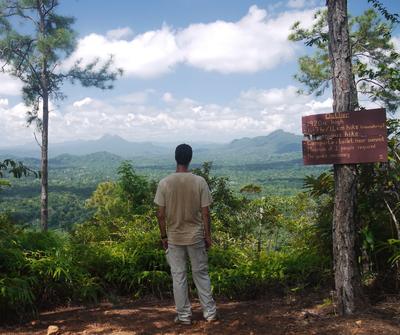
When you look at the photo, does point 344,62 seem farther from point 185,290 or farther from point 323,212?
point 185,290

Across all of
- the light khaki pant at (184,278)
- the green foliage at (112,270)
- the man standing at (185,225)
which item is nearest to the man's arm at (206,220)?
the man standing at (185,225)

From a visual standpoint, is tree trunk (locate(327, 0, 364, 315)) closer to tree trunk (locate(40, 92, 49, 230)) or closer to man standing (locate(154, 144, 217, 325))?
man standing (locate(154, 144, 217, 325))

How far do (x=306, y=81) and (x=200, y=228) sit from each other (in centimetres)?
1695

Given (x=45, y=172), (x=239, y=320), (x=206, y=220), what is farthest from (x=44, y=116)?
(x=239, y=320)

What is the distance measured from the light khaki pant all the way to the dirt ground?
14cm

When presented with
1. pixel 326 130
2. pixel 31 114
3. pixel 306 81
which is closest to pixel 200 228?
pixel 326 130

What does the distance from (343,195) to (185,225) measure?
1.57m

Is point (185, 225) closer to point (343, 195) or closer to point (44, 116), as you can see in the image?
point (343, 195)

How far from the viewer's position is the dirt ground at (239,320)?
12.1 ft

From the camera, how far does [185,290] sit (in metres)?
4.11

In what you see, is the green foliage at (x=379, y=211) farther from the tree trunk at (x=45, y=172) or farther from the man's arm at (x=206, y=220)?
the tree trunk at (x=45, y=172)

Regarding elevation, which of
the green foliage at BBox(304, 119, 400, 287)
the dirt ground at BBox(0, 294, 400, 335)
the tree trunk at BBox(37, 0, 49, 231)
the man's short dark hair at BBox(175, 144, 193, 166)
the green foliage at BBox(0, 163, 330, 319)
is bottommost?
the dirt ground at BBox(0, 294, 400, 335)

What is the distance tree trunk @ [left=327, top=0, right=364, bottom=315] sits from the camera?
3.95 m

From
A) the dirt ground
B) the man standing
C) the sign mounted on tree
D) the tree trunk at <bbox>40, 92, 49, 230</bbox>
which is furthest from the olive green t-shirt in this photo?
the tree trunk at <bbox>40, 92, 49, 230</bbox>
